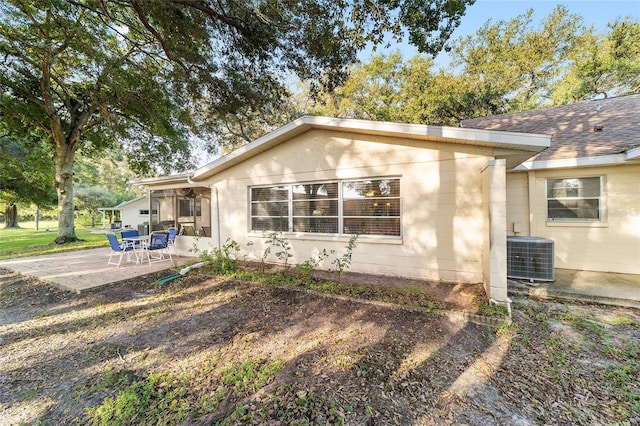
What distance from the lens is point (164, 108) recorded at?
35.8 ft

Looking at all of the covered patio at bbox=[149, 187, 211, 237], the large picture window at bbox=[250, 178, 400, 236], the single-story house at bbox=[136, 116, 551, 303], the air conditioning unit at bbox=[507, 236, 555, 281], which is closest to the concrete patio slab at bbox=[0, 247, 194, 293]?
the covered patio at bbox=[149, 187, 211, 237]

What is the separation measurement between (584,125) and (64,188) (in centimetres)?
2040

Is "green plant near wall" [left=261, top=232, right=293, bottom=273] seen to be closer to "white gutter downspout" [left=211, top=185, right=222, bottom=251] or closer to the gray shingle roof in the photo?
"white gutter downspout" [left=211, top=185, right=222, bottom=251]

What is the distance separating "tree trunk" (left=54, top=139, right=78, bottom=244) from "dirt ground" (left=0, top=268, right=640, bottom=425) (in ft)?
33.1

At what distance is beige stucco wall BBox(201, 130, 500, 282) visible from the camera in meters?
5.04

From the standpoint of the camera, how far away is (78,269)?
23.3 feet

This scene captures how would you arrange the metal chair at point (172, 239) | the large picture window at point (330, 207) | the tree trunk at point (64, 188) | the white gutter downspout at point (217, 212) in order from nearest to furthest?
the large picture window at point (330, 207), the white gutter downspout at point (217, 212), the metal chair at point (172, 239), the tree trunk at point (64, 188)

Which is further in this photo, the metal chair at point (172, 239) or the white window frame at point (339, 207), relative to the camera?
the metal chair at point (172, 239)

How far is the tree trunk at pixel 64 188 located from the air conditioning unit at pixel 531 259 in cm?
1775

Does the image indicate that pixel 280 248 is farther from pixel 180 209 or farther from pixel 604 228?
pixel 604 228

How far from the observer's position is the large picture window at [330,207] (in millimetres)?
5836

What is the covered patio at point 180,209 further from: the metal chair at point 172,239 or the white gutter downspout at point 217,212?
the white gutter downspout at point 217,212

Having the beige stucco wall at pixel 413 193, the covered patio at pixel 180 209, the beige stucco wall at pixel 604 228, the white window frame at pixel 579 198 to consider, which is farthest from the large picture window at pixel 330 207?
the white window frame at pixel 579 198

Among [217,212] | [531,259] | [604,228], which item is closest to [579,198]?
[604,228]
